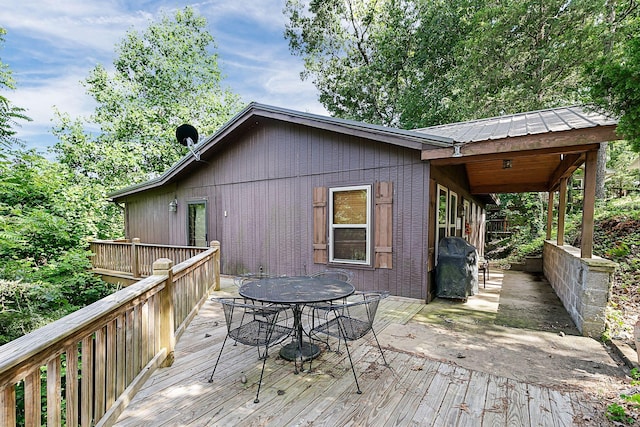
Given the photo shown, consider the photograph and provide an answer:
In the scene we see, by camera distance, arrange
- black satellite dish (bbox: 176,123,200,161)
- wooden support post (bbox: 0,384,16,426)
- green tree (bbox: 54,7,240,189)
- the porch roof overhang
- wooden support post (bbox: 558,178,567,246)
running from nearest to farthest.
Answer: wooden support post (bbox: 0,384,16,426)
the porch roof overhang
wooden support post (bbox: 558,178,567,246)
black satellite dish (bbox: 176,123,200,161)
green tree (bbox: 54,7,240,189)

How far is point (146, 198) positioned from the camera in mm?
9477

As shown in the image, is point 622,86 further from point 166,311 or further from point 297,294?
point 166,311

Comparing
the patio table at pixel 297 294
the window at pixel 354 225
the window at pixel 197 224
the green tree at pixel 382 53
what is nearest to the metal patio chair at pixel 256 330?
the patio table at pixel 297 294

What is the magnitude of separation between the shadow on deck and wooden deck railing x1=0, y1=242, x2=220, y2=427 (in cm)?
20

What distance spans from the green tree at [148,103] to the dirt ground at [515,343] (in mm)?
15960

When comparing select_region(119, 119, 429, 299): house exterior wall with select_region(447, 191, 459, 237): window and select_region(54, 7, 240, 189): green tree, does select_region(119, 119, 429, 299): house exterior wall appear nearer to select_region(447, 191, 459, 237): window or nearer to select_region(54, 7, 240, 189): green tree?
select_region(447, 191, 459, 237): window

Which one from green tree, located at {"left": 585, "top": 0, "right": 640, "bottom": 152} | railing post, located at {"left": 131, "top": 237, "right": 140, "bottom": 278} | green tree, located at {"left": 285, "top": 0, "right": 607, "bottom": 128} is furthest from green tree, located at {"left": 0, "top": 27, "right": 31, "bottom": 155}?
green tree, located at {"left": 285, "top": 0, "right": 607, "bottom": 128}

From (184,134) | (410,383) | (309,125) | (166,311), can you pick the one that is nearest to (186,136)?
(184,134)

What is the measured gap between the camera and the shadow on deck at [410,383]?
205 cm

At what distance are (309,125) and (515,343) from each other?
4606mm

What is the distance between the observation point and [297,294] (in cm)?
274

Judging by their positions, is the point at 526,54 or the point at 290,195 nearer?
the point at 290,195

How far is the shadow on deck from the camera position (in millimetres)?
2053

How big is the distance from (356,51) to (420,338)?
16.0 metres
